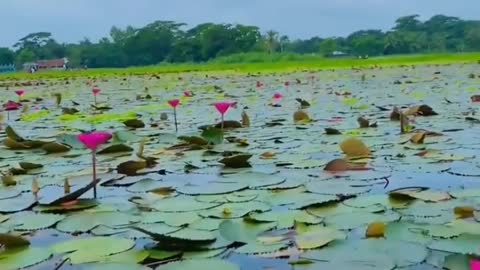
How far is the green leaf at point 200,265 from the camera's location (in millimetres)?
1192

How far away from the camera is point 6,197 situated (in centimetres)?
191

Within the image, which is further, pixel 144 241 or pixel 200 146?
pixel 200 146

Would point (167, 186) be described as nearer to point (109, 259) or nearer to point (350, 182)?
point (350, 182)

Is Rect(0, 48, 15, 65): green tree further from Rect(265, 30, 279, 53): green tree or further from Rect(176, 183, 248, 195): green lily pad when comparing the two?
Rect(176, 183, 248, 195): green lily pad

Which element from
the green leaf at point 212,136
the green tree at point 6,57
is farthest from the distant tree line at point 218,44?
the green leaf at point 212,136

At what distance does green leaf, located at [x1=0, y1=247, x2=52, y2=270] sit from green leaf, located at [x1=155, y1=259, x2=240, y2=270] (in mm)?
281

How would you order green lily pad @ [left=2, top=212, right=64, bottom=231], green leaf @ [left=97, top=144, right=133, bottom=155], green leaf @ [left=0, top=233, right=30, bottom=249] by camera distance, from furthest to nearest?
green leaf @ [left=97, top=144, right=133, bottom=155], green lily pad @ [left=2, top=212, right=64, bottom=231], green leaf @ [left=0, top=233, right=30, bottom=249]

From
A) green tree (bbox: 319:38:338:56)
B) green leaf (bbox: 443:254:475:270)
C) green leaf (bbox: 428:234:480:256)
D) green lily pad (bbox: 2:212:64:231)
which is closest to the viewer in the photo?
green leaf (bbox: 443:254:475:270)

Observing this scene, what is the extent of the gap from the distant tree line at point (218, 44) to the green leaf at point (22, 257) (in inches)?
1503

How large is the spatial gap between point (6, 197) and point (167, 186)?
19.2 inches

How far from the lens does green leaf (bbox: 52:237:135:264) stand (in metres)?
1.30

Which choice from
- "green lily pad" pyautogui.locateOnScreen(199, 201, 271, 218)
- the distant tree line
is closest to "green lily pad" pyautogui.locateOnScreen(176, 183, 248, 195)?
"green lily pad" pyautogui.locateOnScreen(199, 201, 271, 218)

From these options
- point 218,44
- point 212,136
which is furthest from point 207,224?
point 218,44

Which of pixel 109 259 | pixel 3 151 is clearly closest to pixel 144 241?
pixel 109 259
